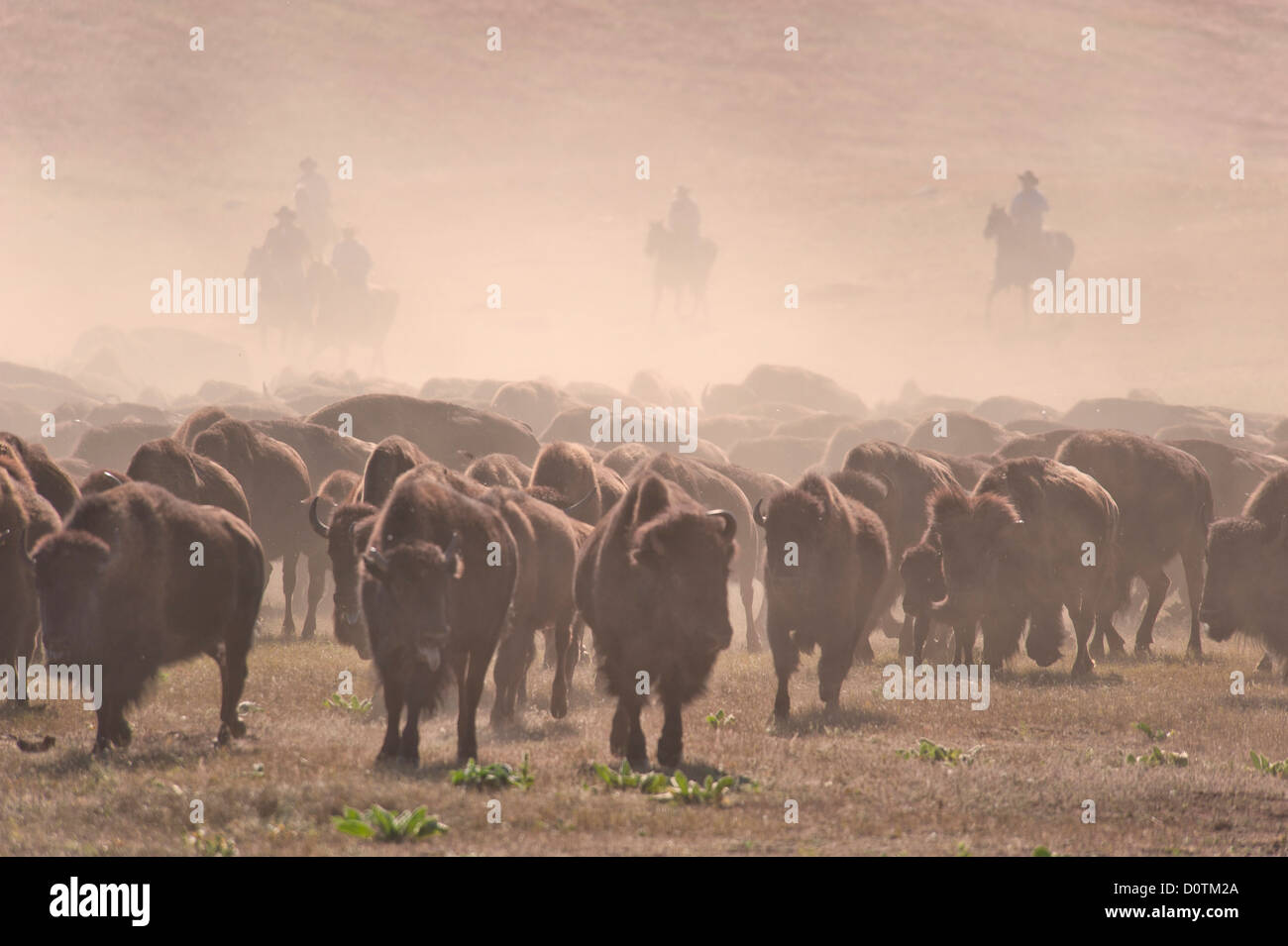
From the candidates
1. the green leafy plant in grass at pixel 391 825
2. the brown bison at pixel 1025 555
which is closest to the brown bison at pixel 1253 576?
the brown bison at pixel 1025 555

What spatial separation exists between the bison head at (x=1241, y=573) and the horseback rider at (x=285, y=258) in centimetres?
8623

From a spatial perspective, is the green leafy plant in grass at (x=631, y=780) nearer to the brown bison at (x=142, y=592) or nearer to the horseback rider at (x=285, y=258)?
the brown bison at (x=142, y=592)

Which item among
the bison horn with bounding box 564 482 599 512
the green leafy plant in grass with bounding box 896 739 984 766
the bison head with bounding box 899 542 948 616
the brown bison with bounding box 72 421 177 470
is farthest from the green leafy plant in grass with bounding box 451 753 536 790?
the brown bison with bounding box 72 421 177 470

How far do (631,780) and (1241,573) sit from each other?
10540mm

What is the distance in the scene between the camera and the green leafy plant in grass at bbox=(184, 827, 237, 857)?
755 centimetres

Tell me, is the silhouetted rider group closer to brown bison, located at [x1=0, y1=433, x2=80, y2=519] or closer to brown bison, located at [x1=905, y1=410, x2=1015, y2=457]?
brown bison, located at [x1=905, y1=410, x2=1015, y2=457]

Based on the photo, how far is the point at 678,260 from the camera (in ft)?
335

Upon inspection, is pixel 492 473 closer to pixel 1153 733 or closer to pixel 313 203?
pixel 1153 733

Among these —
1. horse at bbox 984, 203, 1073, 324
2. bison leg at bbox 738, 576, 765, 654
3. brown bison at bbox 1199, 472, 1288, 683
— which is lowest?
bison leg at bbox 738, 576, 765, 654

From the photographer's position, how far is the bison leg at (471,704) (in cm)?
995

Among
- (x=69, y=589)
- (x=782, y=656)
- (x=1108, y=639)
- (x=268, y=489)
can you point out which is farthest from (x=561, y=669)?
(x=1108, y=639)

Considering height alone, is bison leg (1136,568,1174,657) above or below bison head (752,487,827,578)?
below

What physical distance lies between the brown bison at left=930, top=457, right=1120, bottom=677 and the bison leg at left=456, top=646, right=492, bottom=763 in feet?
21.7

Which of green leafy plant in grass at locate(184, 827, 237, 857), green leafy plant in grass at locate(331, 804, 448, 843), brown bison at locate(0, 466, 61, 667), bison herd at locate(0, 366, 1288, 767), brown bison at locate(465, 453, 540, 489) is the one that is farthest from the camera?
brown bison at locate(465, 453, 540, 489)
